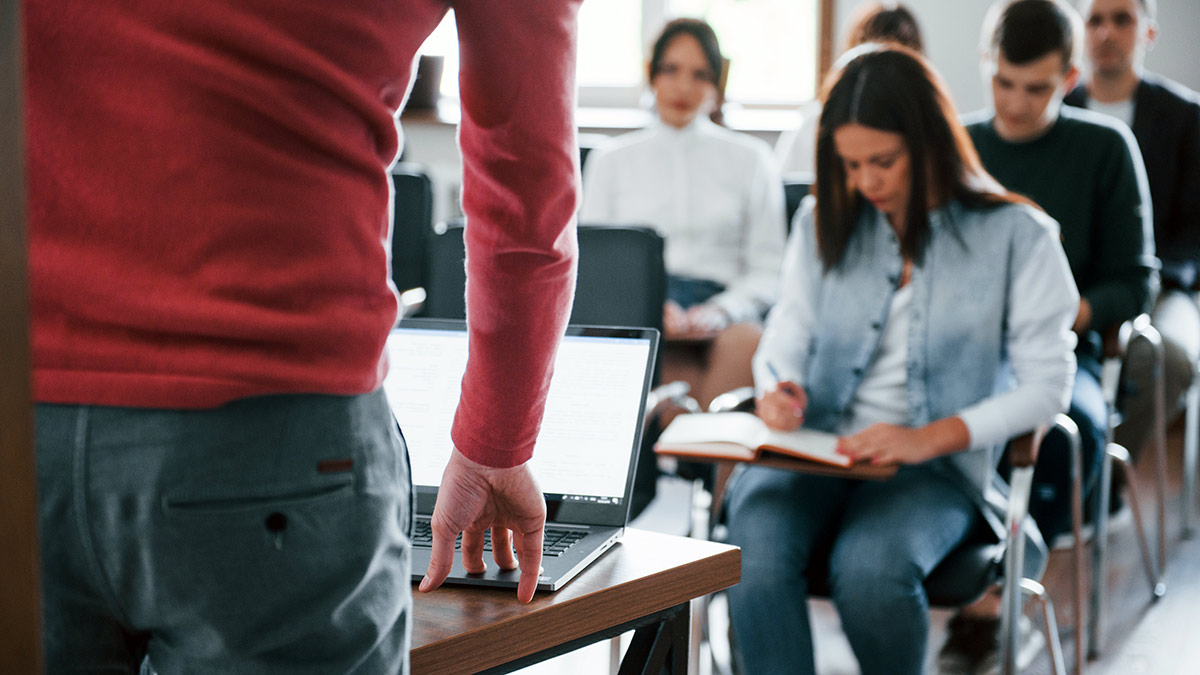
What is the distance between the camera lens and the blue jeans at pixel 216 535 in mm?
523

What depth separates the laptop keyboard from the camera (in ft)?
3.22

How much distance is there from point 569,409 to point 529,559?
0.32 metres

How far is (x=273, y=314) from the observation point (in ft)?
1.81

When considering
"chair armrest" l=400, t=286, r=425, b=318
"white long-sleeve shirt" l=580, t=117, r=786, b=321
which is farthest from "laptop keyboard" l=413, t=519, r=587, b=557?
"white long-sleeve shirt" l=580, t=117, r=786, b=321

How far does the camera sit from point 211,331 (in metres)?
0.54

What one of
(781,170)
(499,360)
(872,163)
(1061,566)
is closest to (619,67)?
(781,170)

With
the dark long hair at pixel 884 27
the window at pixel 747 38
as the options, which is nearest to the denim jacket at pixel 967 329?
the dark long hair at pixel 884 27

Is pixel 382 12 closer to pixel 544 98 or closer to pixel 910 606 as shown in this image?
pixel 544 98

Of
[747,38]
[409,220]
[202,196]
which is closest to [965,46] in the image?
[747,38]

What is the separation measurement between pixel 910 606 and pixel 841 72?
905mm

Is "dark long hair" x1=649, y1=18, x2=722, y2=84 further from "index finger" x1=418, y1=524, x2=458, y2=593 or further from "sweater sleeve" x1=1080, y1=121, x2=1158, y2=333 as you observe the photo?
"index finger" x1=418, y1=524, x2=458, y2=593

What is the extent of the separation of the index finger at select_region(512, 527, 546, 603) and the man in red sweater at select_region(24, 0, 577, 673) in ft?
0.70

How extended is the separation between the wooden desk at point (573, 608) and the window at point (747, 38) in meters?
4.16

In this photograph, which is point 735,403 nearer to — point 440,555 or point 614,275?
point 614,275
